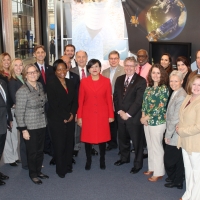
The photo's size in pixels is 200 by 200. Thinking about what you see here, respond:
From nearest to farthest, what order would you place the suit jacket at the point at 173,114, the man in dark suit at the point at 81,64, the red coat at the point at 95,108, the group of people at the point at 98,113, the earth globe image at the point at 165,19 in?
the suit jacket at the point at 173,114
the group of people at the point at 98,113
the red coat at the point at 95,108
the man in dark suit at the point at 81,64
the earth globe image at the point at 165,19

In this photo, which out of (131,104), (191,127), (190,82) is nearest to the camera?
(191,127)

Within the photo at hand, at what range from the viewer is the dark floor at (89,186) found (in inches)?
132

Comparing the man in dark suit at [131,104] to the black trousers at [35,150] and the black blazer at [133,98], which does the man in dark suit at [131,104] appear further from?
the black trousers at [35,150]

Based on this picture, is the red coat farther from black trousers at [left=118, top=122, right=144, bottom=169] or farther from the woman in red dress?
black trousers at [left=118, top=122, right=144, bottom=169]

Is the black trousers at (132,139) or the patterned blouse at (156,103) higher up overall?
the patterned blouse at (156,103)

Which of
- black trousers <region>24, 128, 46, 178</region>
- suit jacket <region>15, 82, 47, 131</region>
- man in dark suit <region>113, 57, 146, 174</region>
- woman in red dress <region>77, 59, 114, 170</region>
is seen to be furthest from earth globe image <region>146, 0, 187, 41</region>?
black trousers <region>24, 128, 46, 178</region>

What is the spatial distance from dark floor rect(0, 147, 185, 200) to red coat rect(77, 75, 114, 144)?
50 centimetres

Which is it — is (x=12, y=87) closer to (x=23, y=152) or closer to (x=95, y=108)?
(x=23, y=152)

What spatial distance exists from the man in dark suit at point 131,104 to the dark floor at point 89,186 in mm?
293

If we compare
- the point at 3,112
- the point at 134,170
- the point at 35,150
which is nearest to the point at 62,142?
the point at 35,150

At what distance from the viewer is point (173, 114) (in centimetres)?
325

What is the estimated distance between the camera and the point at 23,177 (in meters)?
3.89

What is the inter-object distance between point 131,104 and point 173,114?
687mm

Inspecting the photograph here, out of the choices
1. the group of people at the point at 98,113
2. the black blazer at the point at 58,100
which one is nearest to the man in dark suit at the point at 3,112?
the group of people at the point at 98,113
